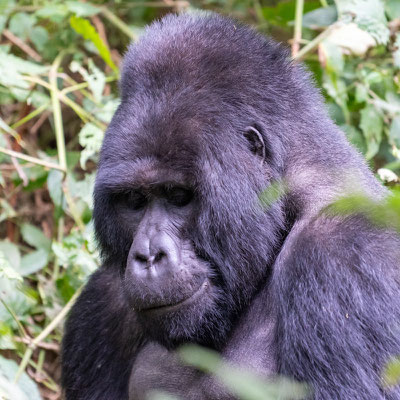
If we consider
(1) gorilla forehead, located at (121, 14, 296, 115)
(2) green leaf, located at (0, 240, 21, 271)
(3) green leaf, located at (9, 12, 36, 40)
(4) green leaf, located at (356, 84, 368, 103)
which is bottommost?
(2) green leaf, located at (0, 240, 21, 271)

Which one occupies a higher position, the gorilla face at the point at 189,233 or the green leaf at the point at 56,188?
the gorilla face at the point at 189,233

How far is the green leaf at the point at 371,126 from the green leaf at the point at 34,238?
1928mm

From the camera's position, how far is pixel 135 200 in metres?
3.21

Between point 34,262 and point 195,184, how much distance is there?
1941 millimetres

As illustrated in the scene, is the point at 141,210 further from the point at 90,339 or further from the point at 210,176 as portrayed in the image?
the point at 90,339

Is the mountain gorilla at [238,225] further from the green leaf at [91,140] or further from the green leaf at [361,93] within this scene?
the green leaf at [361,93]

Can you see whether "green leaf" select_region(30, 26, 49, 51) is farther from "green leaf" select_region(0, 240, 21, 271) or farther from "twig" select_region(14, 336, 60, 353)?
"twig" select_region(14, 336, 60, 353)

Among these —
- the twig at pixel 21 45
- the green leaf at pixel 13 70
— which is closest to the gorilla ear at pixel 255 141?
the green leaf at pixel 13 70

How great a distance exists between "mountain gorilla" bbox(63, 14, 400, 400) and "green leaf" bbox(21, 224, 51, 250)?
5.24 feet

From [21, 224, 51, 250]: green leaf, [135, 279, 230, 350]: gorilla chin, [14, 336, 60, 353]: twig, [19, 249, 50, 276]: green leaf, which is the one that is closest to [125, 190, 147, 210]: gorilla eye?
[135, 279, 230, 350]: gorilla chin

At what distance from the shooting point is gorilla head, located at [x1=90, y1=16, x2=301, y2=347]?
2.99 m

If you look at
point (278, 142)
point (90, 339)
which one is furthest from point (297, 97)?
point (90, 339)

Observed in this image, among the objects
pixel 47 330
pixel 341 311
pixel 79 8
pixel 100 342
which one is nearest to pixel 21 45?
pixel 79 8

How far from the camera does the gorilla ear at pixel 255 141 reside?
3105 mm
